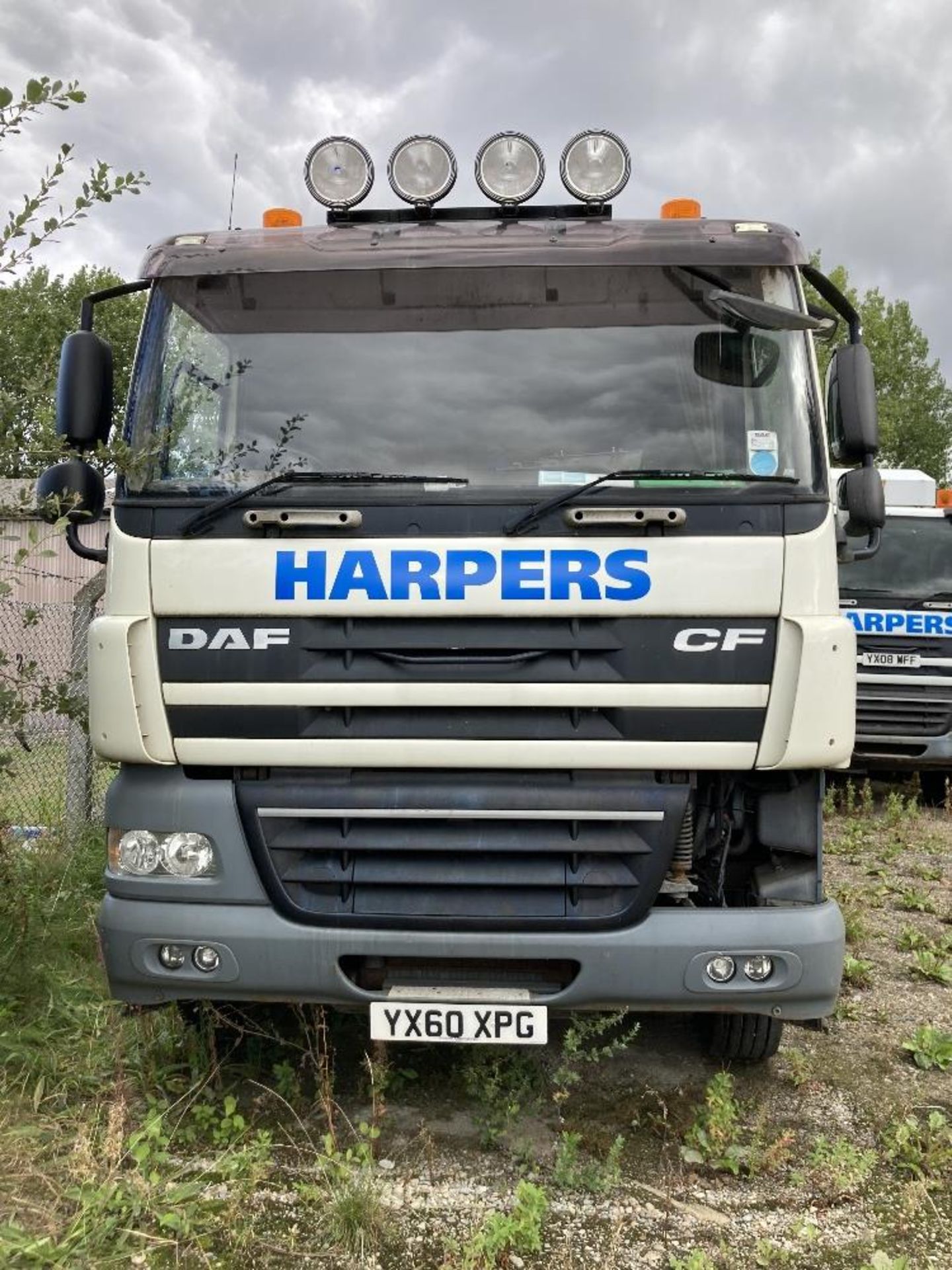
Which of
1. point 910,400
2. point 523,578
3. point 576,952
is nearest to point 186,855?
point 576,952

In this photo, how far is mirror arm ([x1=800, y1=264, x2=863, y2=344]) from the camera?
3463 millimetres

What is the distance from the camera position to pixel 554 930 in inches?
122

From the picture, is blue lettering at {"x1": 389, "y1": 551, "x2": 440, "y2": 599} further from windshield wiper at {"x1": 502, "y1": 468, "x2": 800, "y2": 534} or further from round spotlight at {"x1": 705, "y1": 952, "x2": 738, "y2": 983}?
round spotlight at {"x1": 705, "y1": 952, "x2": 738, "y2": 983}

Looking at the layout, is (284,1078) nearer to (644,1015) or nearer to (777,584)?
(644,1015)

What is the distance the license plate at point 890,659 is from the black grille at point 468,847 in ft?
19.0

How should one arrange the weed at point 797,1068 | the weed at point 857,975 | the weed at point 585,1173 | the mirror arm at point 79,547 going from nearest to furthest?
the weed at point 585,1173 → the mirror arm at point 79,547 → the weed at point 797,1068 → the weed at point 857,975

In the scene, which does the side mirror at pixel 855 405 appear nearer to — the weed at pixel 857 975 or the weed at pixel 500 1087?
the weed at pixel 500 1087

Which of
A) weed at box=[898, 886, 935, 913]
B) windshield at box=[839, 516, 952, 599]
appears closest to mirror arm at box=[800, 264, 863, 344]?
weed at box=[898, 886, 935, 913]

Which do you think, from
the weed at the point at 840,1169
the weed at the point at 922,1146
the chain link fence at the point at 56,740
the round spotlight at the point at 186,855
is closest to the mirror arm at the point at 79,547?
the chain link fence at the point at 56,740

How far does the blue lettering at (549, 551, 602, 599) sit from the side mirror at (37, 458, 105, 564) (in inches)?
63.3

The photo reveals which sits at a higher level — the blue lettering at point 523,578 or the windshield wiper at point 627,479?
the windshield wiper at point 627,479

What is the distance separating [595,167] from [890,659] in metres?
5.55

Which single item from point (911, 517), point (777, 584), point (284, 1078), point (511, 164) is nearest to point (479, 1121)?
point (284, 1078)

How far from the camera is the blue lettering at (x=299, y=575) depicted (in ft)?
10.4
